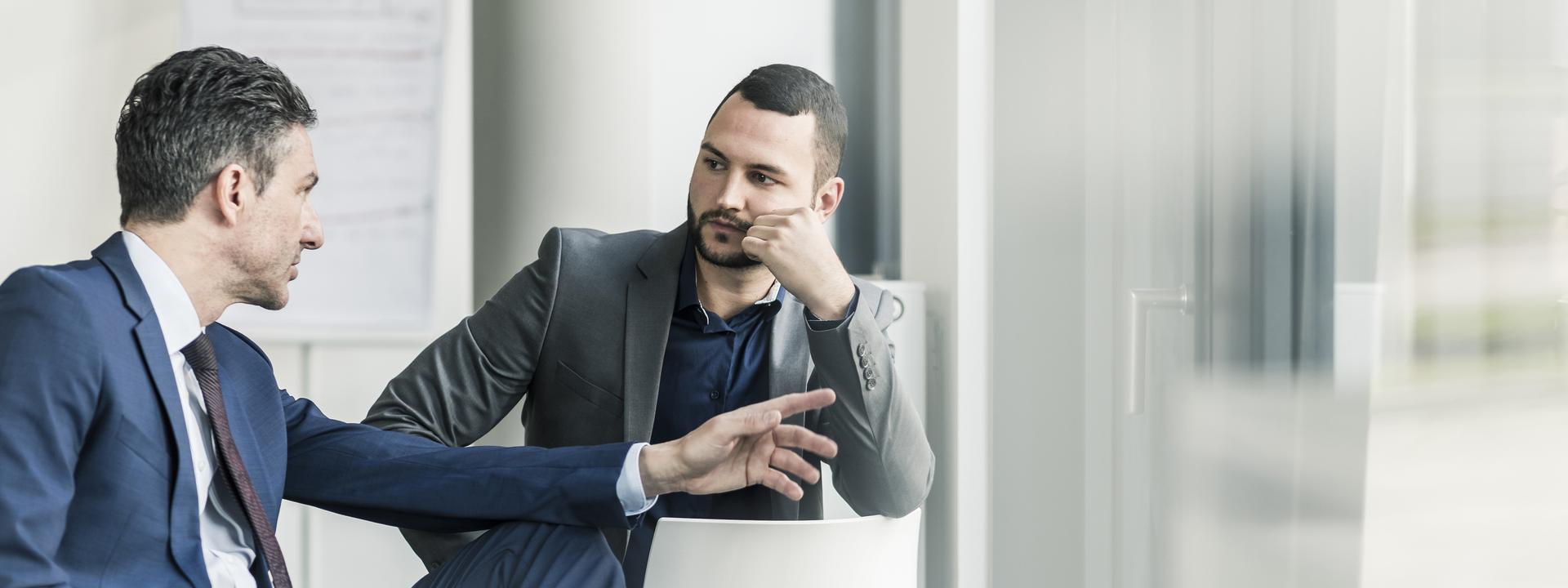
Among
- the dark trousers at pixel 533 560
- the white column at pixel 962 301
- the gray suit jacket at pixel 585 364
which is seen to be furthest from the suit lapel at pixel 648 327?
the white column at pixel 962 301

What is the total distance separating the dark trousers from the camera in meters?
1.36

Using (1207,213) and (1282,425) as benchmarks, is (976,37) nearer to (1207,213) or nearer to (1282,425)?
(1207,213)

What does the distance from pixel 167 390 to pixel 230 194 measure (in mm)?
211

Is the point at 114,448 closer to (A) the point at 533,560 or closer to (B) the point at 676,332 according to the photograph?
(A) the point at 533,560

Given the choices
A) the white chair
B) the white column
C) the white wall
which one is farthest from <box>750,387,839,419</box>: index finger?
the white wall

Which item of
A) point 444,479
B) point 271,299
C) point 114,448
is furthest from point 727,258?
point 114,448

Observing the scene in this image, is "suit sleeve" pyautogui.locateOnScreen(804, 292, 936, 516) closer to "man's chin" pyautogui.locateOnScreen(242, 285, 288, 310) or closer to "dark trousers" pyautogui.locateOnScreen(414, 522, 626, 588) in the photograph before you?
"dark trousers" pyautogui.locateOnScreen(414, 522, 626, 588)

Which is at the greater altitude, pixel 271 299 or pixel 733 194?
pixel 733 194

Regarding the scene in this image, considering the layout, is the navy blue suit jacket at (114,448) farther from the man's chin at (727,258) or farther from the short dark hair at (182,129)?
the man's chin at (727,258)

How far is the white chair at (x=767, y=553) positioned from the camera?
1.37 meters

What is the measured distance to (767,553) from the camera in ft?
4.50

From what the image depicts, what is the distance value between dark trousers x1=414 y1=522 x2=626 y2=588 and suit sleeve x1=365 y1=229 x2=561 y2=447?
0.35 m

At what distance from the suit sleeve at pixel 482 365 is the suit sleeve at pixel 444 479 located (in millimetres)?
214

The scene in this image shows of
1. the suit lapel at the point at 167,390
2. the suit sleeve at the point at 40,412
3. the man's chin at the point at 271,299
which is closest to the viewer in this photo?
the suit sleeve at the point at 40,412
